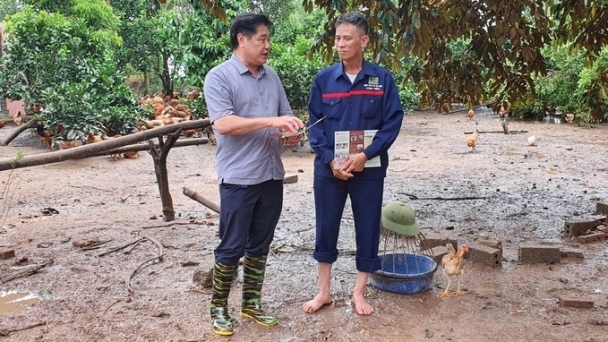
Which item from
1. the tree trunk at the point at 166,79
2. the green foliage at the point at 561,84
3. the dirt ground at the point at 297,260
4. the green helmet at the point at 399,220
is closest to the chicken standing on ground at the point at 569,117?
the green foliage at the point at 561,84

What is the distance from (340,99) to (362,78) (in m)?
0.18

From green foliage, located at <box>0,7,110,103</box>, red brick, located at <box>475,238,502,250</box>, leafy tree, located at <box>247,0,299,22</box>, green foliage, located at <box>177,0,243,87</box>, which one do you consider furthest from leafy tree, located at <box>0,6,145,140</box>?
red brick, located at <box>475,238,502,250</box>

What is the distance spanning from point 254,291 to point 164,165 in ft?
8.50

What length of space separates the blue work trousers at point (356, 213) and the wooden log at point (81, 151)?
5.83 ft

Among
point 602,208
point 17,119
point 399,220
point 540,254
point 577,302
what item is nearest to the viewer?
point 577,302

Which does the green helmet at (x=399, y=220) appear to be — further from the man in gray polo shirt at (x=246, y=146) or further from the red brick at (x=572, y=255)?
the red brick at (x=572, y=255)

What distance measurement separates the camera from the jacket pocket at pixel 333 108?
348 centimetres

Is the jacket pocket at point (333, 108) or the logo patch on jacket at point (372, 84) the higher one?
the logo patch on jacket at point (372, 84)

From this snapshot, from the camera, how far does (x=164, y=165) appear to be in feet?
18.9

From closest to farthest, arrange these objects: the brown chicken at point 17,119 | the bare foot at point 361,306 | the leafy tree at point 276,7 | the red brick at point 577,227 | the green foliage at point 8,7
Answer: the bare foot at point 361,306, the red brick at point 577,227, the brown chicken at point 17,119, the leafy tree at point 276,7, the green foliage at point 8,7

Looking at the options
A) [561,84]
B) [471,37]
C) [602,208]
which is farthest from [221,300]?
[561,84]

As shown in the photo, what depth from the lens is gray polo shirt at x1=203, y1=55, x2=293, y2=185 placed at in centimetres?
314

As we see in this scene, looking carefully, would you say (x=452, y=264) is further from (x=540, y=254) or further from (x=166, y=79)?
(x=166, y=79)

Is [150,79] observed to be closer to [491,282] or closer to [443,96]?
[443,96]
